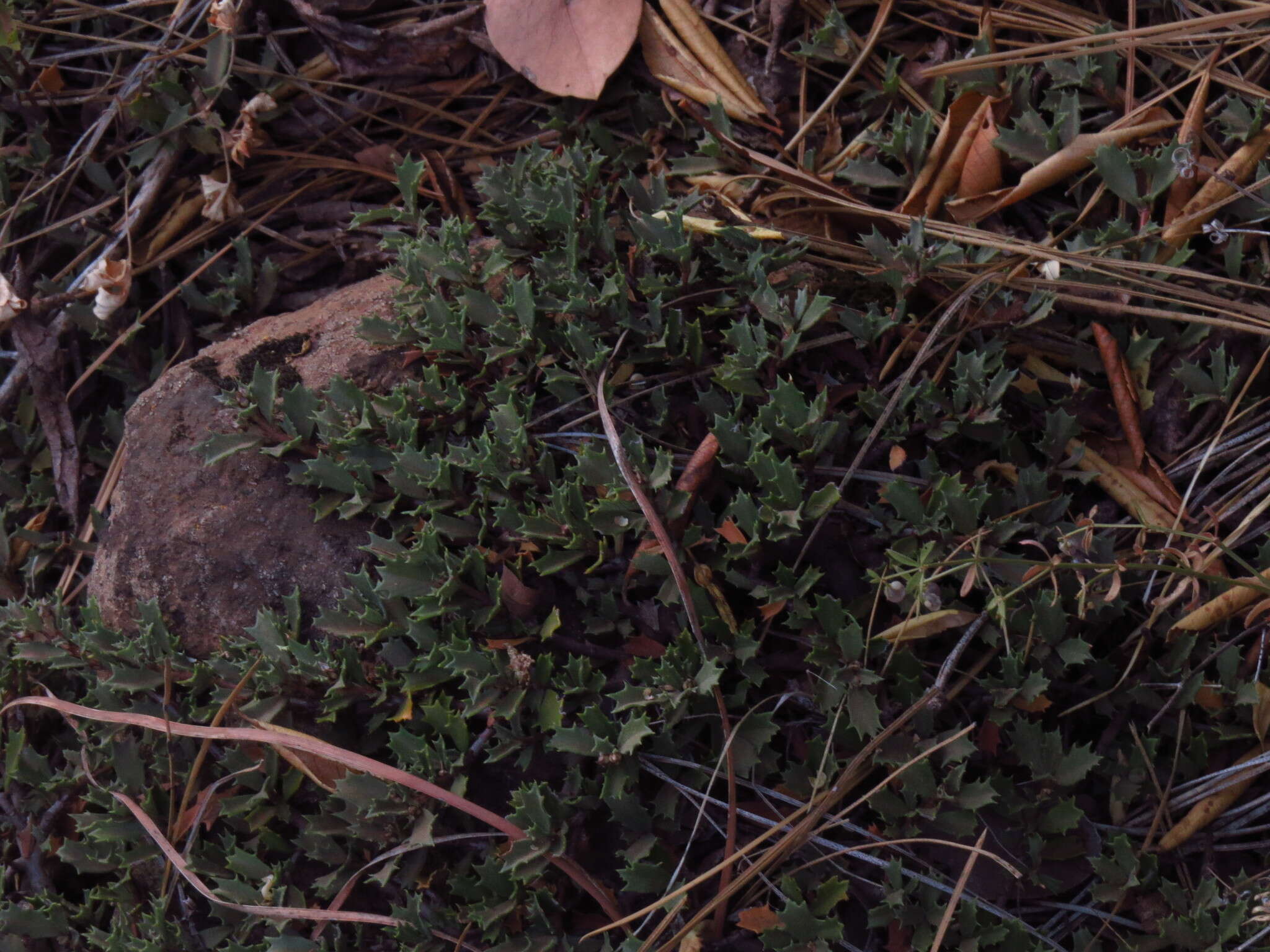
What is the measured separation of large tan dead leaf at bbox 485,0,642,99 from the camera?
2.63 metres

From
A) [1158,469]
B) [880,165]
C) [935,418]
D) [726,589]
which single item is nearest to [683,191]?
[880,165]

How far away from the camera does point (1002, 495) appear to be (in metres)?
2.06

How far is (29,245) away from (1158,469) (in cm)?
300

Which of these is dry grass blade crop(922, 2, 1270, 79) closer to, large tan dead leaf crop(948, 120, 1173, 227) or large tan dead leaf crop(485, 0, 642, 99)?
large tan dead leaf crop(948, 120, 1173, 227)

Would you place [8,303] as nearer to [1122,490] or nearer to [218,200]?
[218,200]

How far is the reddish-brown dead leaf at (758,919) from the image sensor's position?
71.4 inches

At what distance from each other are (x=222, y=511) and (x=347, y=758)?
70cm

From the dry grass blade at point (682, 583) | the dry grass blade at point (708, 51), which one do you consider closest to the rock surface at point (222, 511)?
the dry grass blade at point (682, 583)

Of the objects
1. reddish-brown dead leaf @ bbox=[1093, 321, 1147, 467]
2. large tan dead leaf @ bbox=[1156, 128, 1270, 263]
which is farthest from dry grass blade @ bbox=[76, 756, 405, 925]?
large tan dead leaf @ bbox=[1156, 128, 1270, 263]

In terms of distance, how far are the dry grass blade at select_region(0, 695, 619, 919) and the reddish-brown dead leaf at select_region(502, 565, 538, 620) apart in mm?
366

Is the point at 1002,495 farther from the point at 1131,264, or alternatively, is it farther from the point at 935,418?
the point at 1131,264

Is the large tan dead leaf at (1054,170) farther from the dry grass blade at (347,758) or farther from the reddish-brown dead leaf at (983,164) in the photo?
the dry grass blade at (347,758)

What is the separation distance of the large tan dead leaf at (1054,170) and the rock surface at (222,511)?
1345 mm

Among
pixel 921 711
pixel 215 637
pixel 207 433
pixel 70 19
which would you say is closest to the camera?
pixel 921 711
